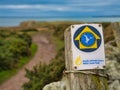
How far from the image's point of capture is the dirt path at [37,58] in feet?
60.4

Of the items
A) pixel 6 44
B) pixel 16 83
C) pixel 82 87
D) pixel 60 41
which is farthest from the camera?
pixel 60 41

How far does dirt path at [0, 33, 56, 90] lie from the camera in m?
18.4

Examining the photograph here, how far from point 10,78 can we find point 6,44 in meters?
6.34

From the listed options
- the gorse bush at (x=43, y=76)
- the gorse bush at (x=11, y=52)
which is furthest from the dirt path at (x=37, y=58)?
the gorse bush at (x=43, y=76)

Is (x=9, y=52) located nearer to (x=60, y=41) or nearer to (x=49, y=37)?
(x=60, y=41)

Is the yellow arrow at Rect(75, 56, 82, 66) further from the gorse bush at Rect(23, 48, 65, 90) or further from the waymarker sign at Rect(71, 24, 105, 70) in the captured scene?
the gorse bush at Rect(23, 48, 65, 90)

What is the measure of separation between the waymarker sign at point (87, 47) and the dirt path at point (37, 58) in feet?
46.4

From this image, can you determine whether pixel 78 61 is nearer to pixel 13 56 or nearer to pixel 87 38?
pixel 87 38

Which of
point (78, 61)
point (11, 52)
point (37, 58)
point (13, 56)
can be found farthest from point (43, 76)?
point (37, 58)

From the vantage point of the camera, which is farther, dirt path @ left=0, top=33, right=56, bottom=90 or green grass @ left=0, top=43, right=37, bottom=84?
green grass @ left=0, top=43, right=37, bottom=84

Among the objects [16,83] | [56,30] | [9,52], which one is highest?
[56,30]

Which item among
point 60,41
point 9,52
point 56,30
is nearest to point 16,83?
point 9,52

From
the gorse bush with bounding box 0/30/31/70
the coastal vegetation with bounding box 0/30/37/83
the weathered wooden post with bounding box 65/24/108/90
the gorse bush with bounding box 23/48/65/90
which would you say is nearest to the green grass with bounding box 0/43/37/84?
the coastal vegetation with bounding box 0/30/37/83

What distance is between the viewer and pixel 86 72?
11.6 feet
